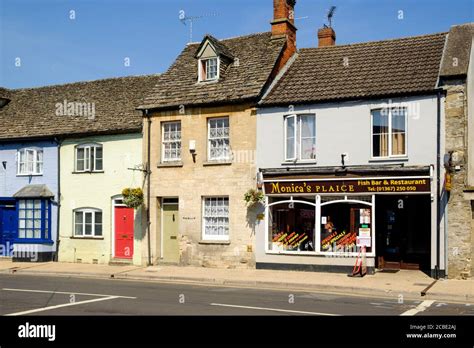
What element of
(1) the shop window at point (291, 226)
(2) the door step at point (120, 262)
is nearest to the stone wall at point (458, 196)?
(1) the shop window at point (291, 226)

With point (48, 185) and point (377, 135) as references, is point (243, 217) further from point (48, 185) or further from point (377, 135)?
point (48, 185)

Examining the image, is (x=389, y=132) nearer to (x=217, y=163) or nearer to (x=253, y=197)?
(x=253, y=197)

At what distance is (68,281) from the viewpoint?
20.1m

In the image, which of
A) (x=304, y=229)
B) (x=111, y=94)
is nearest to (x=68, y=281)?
(x=304, y=229)

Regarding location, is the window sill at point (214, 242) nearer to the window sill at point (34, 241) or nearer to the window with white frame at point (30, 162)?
the window sill at point (34, 241)

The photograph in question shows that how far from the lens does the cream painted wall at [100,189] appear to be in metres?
25.0

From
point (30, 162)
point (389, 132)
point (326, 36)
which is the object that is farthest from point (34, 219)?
point (389, 132)

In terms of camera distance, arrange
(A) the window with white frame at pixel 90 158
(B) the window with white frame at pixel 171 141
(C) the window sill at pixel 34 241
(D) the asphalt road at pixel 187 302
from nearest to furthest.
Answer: (D) the asphalt road at pixel 187 302, (B) the window with white frame at pixel 171 141, (A) the window with white frame at pixel 90 158, (C) the window sill at pixel 34 241

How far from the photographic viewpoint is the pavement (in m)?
16.7

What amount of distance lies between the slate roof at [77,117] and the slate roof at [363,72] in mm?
6928

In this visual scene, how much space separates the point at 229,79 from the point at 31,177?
34.1ft

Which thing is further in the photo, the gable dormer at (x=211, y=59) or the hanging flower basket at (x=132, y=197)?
the gable dormer at (x=211, y=59)

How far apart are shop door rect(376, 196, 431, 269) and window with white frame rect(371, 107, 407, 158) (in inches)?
75.8
